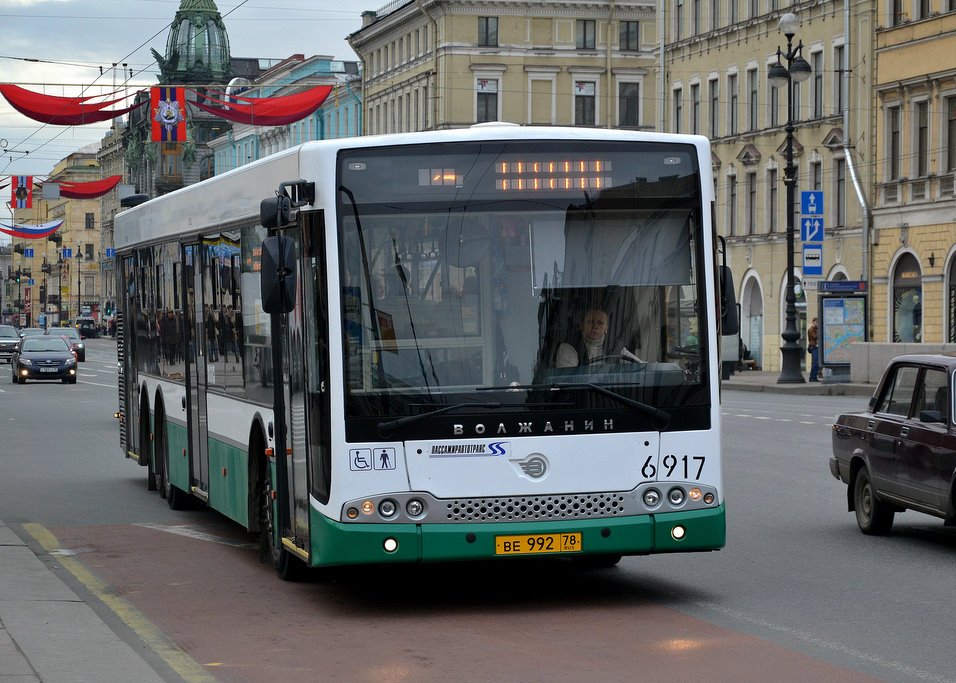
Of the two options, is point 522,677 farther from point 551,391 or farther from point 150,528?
point 150,528

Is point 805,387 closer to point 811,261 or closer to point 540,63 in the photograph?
point 811,261

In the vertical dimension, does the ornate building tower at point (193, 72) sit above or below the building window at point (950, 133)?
above

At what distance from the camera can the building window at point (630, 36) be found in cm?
9350

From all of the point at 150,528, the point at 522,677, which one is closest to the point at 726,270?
the point at 522,677

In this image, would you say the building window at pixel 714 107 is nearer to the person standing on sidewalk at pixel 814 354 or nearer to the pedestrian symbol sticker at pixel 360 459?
the person standing on sidewalk at pixel 814 354

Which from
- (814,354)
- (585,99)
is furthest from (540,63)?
(814,354)

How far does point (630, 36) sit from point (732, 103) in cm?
2647

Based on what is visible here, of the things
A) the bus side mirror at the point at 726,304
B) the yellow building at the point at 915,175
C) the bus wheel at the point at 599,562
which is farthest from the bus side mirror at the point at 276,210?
the yellow building at the point at 915,175

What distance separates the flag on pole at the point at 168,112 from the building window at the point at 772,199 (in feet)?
88.6

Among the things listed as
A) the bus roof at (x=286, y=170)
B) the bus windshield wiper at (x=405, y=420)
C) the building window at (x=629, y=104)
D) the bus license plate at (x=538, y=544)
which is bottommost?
the bus license plate at (x=538, y=544)

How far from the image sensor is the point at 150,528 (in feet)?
50.5

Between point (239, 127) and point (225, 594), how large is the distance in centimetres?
11501

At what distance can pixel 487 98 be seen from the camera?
92500 mm

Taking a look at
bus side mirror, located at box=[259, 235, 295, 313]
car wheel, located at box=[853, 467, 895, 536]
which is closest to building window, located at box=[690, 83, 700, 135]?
car wheel, located at box=[853, 467, 895, 536]
